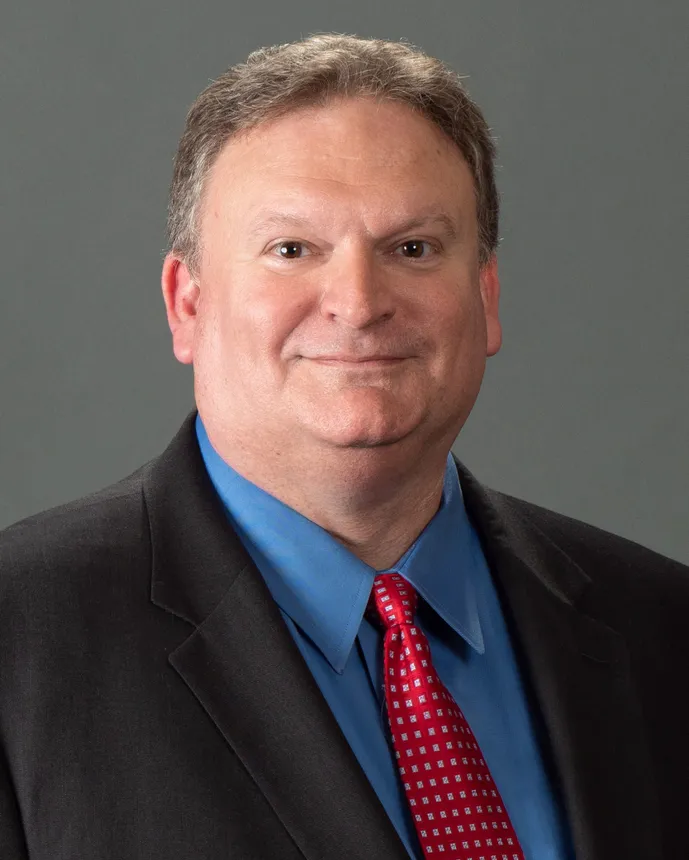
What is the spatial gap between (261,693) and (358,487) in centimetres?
41

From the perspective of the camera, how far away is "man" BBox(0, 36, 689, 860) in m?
2.66

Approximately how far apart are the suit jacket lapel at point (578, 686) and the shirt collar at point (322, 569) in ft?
0.40

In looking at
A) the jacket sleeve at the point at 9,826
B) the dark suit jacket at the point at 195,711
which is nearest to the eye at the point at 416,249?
the dark suit jacket at the point at 195,711

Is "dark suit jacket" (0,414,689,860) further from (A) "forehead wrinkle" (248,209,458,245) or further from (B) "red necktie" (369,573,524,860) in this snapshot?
(A) "forehead wrinkle" (248,209,458,245)

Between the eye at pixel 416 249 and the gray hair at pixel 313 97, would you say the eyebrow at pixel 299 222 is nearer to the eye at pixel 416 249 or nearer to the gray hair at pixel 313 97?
the eye at pixel 416 249

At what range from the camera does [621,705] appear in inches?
124

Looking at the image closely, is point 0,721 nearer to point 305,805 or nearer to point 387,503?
point 305,805

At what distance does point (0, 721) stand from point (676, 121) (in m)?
3.13

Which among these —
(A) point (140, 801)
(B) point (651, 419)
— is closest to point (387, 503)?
(A) point (140, 801)

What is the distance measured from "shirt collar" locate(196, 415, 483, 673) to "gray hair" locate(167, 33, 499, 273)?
442 millimetres

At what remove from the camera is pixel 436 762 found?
2.86m

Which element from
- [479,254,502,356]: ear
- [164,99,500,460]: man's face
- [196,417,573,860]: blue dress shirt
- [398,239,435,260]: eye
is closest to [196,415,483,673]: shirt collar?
[196,417,573,860]: blue dress shirt

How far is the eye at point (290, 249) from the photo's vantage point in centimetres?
289

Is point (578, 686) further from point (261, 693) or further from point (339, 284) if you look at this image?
point (339, 284)
